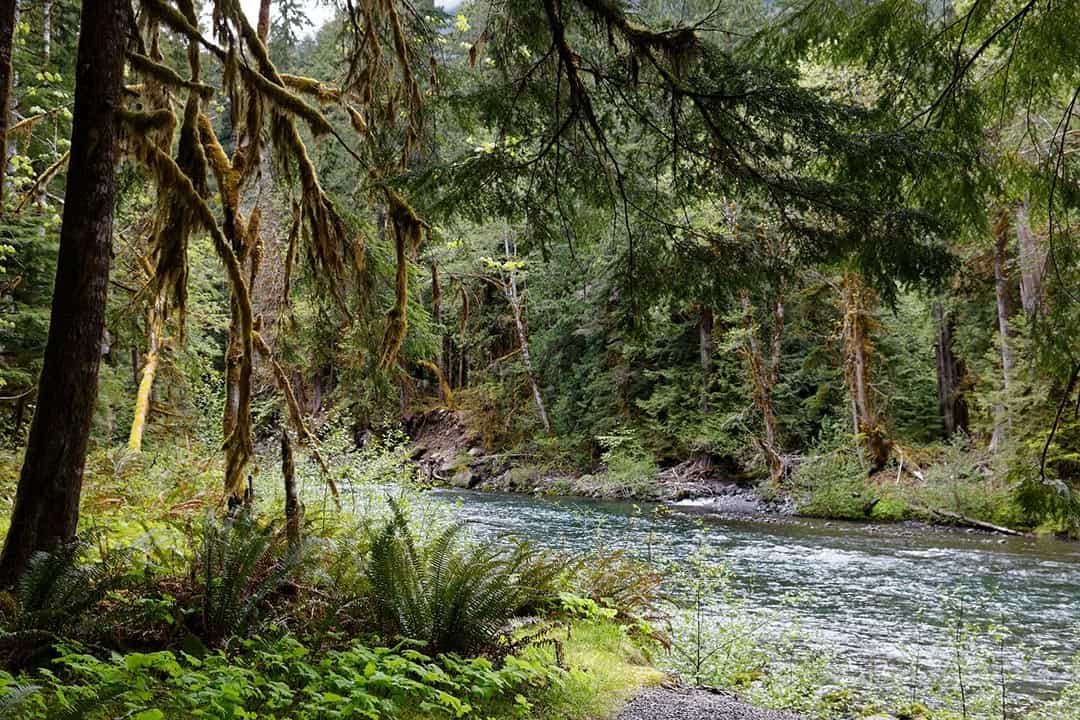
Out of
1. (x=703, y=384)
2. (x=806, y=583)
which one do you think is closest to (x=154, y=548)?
(x=806, y=583)

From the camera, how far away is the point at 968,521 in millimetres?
15359

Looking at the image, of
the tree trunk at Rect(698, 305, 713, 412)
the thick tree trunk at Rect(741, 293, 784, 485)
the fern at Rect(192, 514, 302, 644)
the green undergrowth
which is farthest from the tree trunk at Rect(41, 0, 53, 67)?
the tree trunk at Rect(698, 305, 713, 412)

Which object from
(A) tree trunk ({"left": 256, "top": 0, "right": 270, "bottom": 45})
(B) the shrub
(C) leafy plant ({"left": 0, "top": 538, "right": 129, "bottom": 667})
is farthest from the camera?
(A) tree trunk ({"left": 256, "top": 0, "right": 270, "bottom": 45})

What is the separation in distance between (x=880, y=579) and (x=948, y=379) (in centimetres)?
1703

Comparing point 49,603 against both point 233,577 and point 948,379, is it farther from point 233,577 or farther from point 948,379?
point 948,379

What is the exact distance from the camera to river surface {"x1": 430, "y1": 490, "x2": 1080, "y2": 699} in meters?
7.01

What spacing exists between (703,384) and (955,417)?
8326mm

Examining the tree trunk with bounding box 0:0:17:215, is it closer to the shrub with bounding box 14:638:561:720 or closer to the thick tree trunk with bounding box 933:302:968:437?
the shrub with bounding box 14:638:561:720

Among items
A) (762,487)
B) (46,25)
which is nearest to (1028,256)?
(762,487)

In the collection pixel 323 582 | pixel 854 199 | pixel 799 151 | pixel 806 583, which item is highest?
pixel 799 151

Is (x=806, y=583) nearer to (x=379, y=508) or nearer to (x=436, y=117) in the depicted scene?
(x=379, y=508)

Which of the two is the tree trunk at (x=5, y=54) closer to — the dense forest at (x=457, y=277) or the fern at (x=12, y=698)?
the dense forest at (x=457, y=277)

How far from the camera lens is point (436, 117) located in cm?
630

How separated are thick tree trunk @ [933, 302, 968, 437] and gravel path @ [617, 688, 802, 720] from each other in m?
21.7
